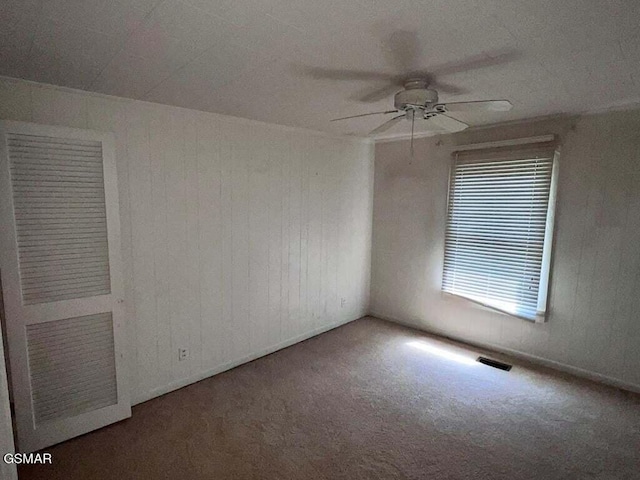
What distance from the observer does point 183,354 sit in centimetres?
294

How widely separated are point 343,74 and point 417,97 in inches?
18.1

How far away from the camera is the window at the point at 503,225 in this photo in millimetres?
3238

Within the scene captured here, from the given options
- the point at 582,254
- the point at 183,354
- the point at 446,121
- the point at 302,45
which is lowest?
the point at 183,354

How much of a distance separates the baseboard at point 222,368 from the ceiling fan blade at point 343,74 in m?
2.62

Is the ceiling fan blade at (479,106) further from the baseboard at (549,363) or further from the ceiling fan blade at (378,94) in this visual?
the baseboard at (549,363)

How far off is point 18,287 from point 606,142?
4472mm

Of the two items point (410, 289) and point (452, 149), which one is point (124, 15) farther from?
point (410, 289)

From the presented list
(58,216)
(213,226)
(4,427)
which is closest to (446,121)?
(213,226)

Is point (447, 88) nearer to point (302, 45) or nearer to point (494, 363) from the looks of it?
point (302, 45)

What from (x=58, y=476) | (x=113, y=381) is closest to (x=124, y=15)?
(x=113, y=381)

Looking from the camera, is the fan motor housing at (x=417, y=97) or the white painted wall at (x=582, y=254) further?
the white painted wall at (x=582, y=254)

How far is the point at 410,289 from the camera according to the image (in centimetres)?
432

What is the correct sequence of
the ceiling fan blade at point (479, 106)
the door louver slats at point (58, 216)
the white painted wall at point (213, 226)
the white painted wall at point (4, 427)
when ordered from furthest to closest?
the white painted wall at point (213, 226), the door louver slats at point (58, 216), the ceiling fan blade at point (479, 106), the white painted wall at point (4, 427)

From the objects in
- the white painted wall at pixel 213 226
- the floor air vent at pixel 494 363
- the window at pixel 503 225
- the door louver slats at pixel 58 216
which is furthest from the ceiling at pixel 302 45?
the floor air vent at pixel 494 363
